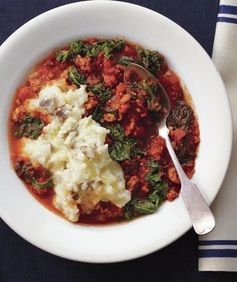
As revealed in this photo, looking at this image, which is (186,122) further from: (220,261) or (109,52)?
(220,261)

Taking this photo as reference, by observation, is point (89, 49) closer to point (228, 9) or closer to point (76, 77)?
point (76, 77)

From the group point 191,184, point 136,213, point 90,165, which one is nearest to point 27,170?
point 90,165

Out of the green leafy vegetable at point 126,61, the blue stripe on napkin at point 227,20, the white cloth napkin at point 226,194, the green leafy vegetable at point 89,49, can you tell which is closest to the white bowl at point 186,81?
the green leafy vegetable at point 89,49

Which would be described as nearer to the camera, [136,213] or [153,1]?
[136,213]

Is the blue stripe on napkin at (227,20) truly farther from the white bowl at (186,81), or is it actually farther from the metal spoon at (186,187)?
the metal spoon at (186,187)

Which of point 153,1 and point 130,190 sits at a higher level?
point 153,1

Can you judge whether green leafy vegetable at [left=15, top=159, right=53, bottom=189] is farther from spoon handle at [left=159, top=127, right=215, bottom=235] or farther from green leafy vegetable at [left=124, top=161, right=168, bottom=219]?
spoon handle at [left=159, top=127, right=215, bottom=235]
